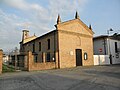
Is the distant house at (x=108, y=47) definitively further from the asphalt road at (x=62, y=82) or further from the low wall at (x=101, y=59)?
the asphalt road at (x=62, y=82)

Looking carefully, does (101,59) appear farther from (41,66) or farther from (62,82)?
(62,82)

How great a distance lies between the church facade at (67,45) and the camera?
882 inches

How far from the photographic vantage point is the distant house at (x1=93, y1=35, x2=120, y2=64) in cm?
3129

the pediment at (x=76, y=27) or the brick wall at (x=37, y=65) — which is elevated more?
the pediment at (x=76, y=27)

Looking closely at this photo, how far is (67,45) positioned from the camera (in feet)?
76.9

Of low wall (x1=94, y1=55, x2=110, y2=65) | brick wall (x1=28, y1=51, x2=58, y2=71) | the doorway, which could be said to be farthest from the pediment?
brick wall (x1=28, y1=51, x2=58, y2=71)

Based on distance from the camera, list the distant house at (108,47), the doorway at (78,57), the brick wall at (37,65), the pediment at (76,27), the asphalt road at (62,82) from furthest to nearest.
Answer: the distant house at (108,47) → the doorway at (78,57) → the pediment at (76,27) → the brick wall at (37,65) → the asphalt road at (62,82)

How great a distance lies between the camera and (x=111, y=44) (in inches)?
1268

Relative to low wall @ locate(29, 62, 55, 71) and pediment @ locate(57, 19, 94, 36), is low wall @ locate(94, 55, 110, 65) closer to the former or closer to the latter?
pediment @ locate(57, 19, 94, 36)

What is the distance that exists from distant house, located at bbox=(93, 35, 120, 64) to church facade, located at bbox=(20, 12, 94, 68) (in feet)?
15.1

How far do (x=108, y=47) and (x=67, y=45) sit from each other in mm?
12245

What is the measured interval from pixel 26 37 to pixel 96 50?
21820mm

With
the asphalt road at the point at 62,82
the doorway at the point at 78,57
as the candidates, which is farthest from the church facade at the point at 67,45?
the asphalt road at the point at 62,82

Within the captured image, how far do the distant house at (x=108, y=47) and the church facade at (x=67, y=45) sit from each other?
4.61 m
